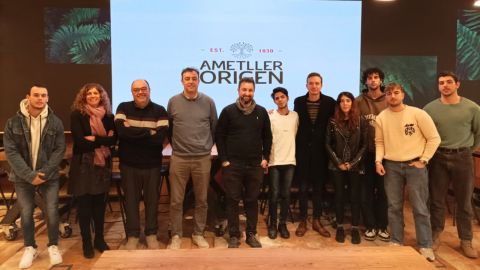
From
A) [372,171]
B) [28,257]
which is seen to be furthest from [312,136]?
[28,257]

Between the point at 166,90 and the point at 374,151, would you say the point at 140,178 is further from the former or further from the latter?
the point at 374,151

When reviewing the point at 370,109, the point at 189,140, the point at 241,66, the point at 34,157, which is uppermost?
the point at 241,66

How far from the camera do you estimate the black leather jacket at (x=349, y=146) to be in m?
3.21

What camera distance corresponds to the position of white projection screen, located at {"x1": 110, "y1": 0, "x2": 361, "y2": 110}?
175 inches

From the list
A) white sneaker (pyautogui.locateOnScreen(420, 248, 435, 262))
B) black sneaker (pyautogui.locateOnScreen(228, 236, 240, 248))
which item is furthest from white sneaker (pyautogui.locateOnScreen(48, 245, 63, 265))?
white sneaker (pyautogui.locateOnScreen(420, 248, 435, 262))

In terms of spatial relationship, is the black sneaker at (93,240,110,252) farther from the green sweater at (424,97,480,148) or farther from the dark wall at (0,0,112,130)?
the green sweater at (424,97,480,148)

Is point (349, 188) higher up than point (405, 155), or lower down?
lower down

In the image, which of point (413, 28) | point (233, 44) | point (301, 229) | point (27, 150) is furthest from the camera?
point (413, 28)

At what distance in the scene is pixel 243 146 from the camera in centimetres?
307

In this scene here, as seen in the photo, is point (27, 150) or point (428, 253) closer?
point (27, 150)

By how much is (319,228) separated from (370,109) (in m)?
1.21

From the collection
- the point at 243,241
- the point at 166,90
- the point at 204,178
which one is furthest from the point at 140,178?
the point at 166,90

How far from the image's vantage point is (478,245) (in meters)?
3.29

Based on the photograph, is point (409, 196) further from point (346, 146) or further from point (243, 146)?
point (243, 146)
